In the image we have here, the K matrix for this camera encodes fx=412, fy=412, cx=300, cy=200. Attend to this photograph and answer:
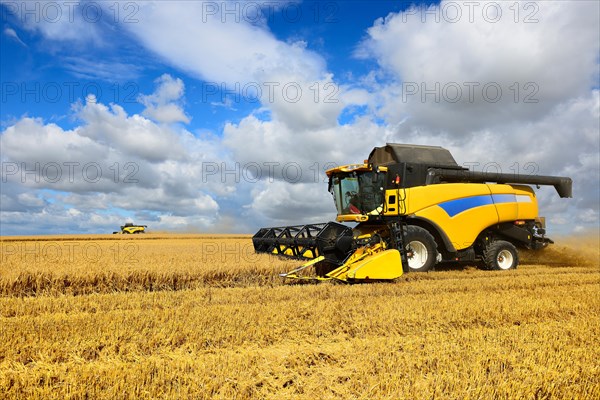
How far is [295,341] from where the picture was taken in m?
3.90

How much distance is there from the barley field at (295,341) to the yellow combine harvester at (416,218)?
1.40 metres

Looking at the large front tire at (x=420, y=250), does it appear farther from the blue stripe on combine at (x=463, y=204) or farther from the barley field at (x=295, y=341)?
the barley field at (x=295, y=341)

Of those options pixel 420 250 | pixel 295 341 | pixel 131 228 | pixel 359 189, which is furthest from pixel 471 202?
pixel 131 228

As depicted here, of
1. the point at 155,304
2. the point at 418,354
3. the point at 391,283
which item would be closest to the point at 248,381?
the point at 418,354

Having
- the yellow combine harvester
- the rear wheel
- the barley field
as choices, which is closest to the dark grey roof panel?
the yellow combine harvester

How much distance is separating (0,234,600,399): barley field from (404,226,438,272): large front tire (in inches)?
78.6

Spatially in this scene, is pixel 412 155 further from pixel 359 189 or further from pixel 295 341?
pixel 295 341

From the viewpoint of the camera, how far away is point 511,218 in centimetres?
1063

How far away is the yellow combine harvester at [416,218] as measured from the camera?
7.92m

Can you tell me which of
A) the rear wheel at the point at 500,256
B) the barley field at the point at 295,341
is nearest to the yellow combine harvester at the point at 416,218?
the rear wheel at the point at 500,256

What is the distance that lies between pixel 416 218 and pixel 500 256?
2.88 m

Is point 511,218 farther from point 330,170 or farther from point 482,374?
point 482,374

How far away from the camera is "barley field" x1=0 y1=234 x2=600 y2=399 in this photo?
9.31 feet

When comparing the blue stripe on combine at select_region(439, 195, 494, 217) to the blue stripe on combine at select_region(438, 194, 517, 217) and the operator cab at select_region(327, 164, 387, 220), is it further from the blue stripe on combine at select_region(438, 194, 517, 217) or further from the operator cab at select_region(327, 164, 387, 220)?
the operator cab at select_region(327, 164, 387, 220)
